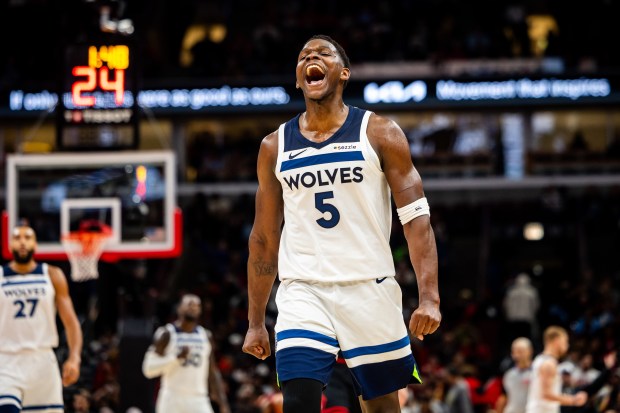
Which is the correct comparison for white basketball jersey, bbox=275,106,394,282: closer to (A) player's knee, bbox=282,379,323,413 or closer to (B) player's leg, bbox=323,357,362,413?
(A) player's knee, bbox=282,379,323,413

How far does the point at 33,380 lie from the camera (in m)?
8.59

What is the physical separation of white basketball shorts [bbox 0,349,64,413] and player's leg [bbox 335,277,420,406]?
3.73 metres

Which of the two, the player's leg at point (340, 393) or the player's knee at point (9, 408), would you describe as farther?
the player's leg at point (340, 393)

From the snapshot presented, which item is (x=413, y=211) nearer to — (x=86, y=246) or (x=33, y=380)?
(x=33, y=380)

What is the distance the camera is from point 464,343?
19.9m

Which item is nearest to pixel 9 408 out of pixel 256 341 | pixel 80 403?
pixel 256 341

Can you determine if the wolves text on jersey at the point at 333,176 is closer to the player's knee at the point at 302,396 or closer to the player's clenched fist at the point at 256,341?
the player's clenched fist at the point at 256,341

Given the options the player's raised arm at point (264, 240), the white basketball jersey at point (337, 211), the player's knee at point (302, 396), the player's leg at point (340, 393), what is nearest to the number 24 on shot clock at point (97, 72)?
the player's leg at point (340, 393)

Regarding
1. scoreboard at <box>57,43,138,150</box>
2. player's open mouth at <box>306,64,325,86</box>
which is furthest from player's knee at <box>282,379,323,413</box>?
scoreboard at <box>57,43,138,150</box>

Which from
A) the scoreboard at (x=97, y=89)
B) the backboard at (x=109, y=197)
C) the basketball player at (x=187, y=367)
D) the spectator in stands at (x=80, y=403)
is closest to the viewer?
the basketball player at (x=187, y=367)

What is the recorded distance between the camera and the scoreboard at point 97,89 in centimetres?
1374

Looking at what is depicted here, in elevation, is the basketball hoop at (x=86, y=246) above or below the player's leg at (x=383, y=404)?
above

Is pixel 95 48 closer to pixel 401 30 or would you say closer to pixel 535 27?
pixel 401 30

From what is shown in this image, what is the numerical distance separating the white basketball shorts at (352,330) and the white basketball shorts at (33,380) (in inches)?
142
